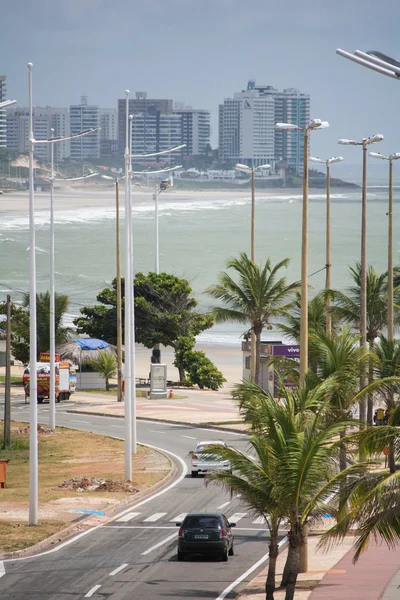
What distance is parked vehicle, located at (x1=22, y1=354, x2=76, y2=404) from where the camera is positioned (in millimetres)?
68625

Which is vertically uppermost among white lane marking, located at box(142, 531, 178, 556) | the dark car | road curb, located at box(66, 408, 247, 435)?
the dark car

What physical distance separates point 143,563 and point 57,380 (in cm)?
4227

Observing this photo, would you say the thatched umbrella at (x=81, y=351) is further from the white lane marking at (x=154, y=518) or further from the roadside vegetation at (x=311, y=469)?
the roadside vegetation at (x=311, y=469)

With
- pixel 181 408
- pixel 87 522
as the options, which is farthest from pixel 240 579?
pixel 181 408

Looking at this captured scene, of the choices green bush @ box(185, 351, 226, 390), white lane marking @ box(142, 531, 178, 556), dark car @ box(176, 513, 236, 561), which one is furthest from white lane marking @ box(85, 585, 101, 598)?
green bush @ box(185, 351, 226, 390)

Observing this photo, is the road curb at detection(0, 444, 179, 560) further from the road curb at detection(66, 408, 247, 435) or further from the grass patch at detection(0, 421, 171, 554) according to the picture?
the road curb at detection(66, 408, 247, 435)

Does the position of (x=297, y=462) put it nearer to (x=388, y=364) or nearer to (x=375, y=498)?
(x=375, y=498)

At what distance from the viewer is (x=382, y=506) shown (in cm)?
2105

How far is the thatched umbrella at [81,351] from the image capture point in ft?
257

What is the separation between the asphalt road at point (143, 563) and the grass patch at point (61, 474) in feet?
4.48

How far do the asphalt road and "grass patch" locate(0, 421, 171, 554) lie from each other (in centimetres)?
137

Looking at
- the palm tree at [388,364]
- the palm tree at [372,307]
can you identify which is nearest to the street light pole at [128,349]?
the palm tree at [388,364]

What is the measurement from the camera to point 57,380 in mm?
71188

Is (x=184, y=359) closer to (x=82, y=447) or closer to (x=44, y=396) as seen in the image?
(x=44, y=396)
